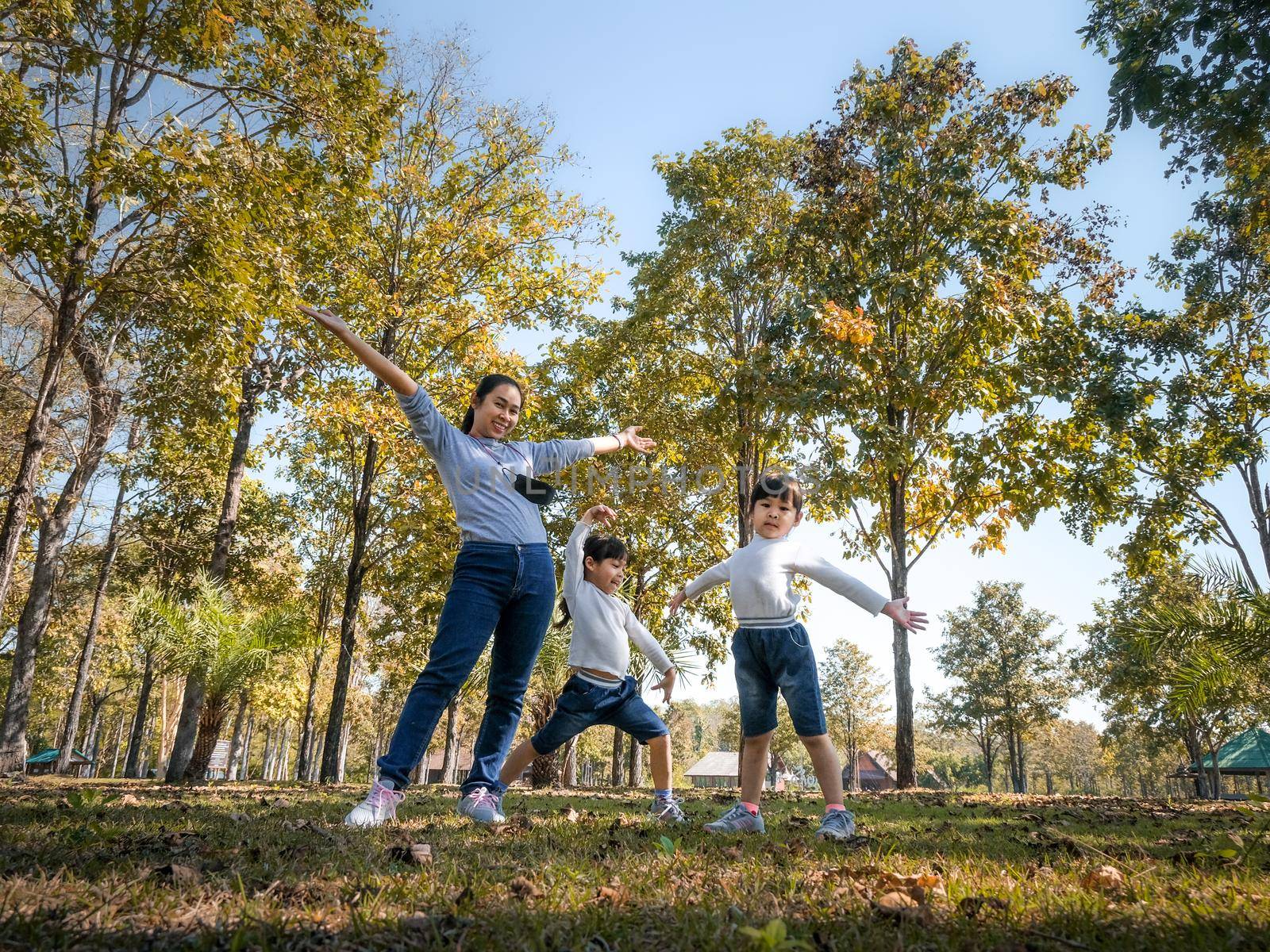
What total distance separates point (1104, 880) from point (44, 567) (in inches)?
675

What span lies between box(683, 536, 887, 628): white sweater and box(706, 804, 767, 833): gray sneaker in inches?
41.6

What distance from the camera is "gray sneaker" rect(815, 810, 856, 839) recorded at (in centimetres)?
366

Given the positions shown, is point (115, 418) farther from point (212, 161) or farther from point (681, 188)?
point (681, 188)

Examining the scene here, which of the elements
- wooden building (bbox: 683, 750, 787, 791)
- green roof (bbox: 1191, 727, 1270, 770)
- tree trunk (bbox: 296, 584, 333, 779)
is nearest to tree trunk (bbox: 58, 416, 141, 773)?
tree trunk (bbox: 296, 584, 333, 779)

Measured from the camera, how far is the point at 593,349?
1712 cm

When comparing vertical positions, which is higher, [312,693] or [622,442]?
[622,442]

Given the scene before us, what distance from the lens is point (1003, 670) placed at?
43781 millimetres

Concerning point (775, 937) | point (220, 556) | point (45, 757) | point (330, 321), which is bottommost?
point (45, 757)

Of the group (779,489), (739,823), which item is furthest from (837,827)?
(779,489)

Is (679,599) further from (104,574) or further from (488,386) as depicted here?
(104,574)

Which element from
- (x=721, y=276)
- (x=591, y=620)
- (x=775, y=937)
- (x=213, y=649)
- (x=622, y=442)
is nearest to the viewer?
(x=775, y=937)

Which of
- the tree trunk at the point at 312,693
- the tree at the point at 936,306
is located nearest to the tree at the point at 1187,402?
the tree at the point at 936,306

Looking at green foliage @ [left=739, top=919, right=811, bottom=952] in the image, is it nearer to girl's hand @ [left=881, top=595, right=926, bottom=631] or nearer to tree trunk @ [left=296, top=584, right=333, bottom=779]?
girl's hand @ [left=881, top=595, right=926, bottom=631]

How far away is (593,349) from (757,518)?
13.0 meters
